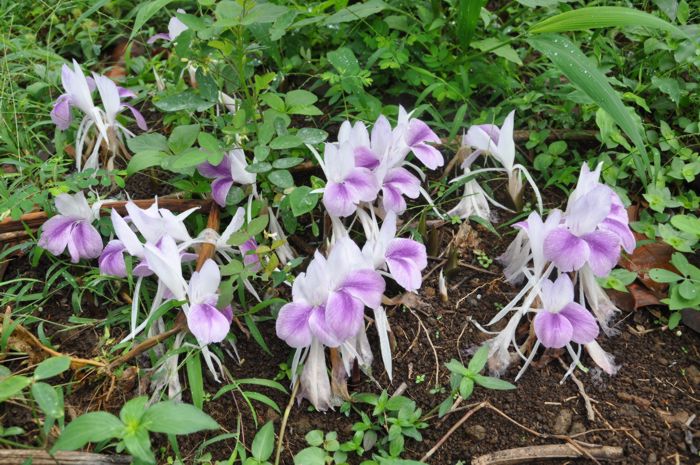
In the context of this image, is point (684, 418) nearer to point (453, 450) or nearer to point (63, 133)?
point (453, 450)

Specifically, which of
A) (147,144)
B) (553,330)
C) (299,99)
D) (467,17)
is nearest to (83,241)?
(147,144)

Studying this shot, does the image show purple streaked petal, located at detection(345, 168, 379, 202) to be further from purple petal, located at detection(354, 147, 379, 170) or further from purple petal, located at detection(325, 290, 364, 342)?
purple petal, located at detection(325, 290, 364, 342)

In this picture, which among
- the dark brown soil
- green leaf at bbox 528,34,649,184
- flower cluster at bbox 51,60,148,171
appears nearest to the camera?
the dark brown soil

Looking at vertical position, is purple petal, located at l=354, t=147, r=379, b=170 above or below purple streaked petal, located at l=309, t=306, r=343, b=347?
above

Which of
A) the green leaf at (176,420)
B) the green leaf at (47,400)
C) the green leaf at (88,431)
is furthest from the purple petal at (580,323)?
the green leaf at (47,400)

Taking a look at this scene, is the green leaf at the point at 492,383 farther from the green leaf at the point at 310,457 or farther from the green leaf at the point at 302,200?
the green leaf at the point at 302,200

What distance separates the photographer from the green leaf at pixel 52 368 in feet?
4.20

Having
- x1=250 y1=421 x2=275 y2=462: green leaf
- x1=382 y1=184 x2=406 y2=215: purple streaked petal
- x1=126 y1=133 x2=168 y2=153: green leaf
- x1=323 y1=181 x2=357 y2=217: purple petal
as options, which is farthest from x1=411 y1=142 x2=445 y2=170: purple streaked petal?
x1=250 y1=421 x2=275 y2=462: green leaf

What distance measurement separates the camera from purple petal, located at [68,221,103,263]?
172 cm

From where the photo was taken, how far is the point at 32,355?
1.63 metres

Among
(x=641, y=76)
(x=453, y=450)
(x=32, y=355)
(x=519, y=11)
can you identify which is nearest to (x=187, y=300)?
(x=32, y=355)

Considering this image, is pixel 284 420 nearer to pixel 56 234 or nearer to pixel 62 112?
pixel 56 234

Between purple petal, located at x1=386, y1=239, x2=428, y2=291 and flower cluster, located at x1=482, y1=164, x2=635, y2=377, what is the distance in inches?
10.0

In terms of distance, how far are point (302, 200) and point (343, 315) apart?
14.5 inches
